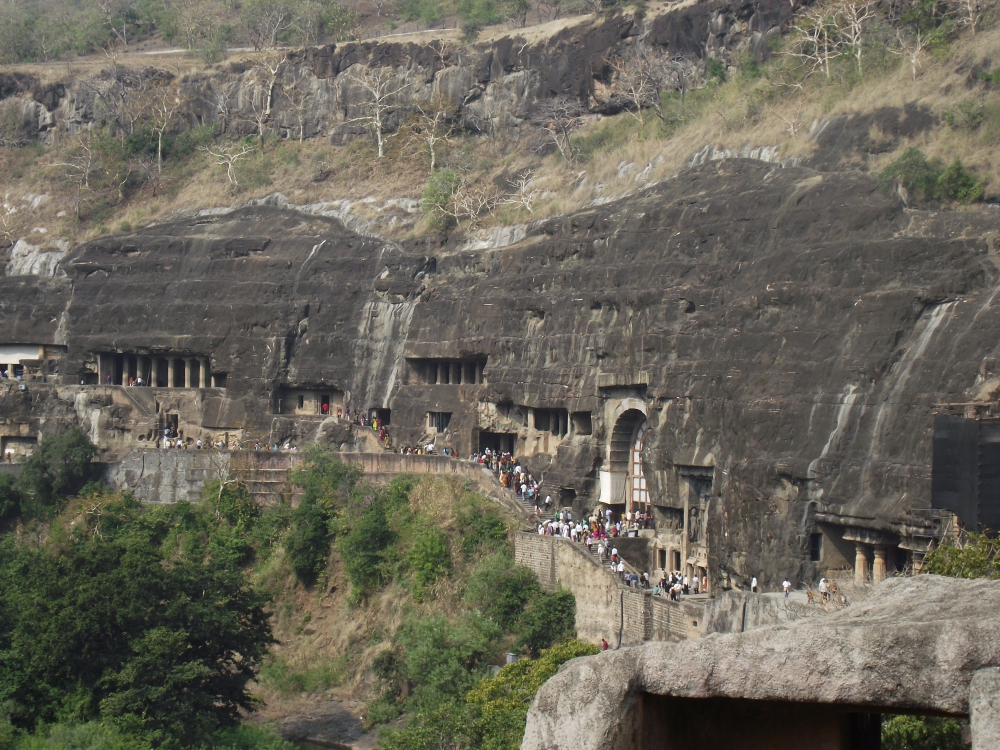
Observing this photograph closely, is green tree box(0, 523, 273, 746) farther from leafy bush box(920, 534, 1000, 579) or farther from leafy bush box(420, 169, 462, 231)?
leafy bush box(420, 169, 462, 231)

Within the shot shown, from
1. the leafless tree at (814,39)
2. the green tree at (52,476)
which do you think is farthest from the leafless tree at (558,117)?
the green tree at (52,476)

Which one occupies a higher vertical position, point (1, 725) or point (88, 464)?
point (88, 464)

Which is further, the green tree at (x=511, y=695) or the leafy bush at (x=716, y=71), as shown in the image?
the leafy bush at (x=716, y=71)

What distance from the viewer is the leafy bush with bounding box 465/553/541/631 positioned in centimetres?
3803

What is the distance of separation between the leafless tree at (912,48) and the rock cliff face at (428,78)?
32.0ft

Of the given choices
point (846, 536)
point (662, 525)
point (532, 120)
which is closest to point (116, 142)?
point (532, 120)

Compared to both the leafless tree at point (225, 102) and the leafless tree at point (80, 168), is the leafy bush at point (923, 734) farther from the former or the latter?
the leafless tree at point (225, 102)

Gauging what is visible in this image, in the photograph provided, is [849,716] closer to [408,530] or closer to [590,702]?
[590,702]

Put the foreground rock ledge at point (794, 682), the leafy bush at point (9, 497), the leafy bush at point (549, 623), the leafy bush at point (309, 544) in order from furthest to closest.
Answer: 1. the leafy bush at point (9, 497)
2. the leafy bush at point (309, 544)
3. the leafy bush at point (549, 623)
4. the foreground rock ledge at point (794, 682)

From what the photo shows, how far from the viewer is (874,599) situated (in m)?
9.43

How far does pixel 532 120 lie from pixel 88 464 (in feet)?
92.8

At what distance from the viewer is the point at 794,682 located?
7625 mm

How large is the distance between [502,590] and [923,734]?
24426mm

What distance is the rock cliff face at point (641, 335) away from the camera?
30.9 metres
